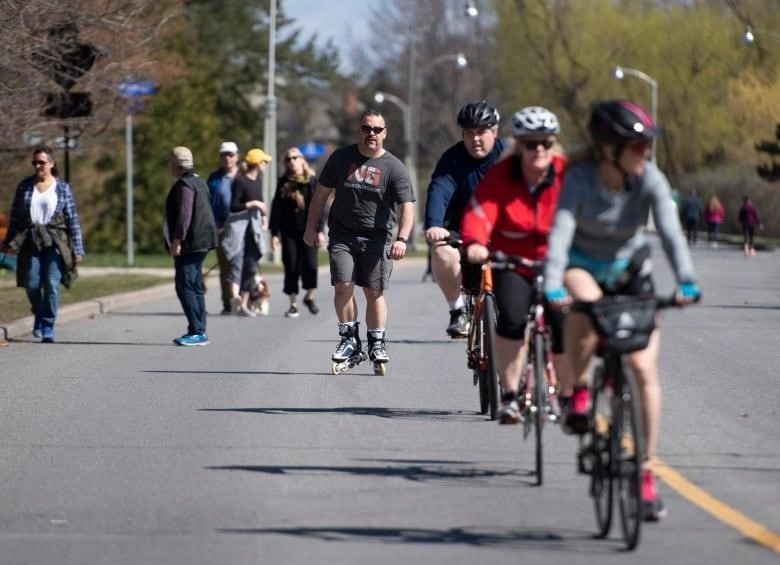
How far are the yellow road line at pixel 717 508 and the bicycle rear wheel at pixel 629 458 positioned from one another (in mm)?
581

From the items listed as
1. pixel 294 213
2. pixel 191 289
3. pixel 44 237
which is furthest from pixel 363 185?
pixel 294 213

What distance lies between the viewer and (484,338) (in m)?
10.5

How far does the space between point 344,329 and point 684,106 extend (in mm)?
56576

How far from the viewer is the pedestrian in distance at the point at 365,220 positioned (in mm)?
13180

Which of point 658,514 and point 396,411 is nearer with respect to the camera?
point 658,514

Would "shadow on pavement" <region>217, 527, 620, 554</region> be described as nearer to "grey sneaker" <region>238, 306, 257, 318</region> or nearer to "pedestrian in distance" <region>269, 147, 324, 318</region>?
"pedestrian in distance" <region>269, 147, 324, 318</region>

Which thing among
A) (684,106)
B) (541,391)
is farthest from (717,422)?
(684,106)

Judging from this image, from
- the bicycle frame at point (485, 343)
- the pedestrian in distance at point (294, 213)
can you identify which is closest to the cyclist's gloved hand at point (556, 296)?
the bicycle frame at point (485, 343)

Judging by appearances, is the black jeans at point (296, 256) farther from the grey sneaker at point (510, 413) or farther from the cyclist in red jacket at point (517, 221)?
the grey sneaker at point (510, 413)

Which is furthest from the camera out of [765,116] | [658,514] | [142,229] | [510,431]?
[765,116]

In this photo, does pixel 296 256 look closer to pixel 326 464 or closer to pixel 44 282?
pixel 44 282

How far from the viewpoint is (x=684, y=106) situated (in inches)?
2694

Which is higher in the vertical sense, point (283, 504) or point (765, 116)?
point (765, 116)

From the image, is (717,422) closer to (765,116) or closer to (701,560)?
(701,560)
